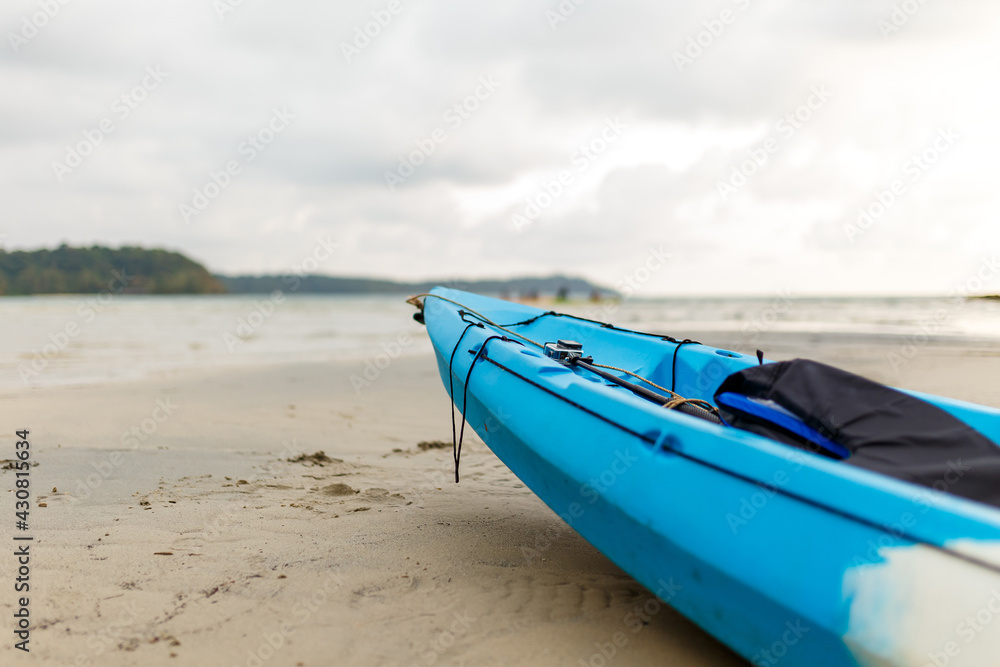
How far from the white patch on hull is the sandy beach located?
2.43 feet

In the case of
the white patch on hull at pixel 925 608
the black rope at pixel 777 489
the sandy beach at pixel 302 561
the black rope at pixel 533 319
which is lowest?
the sandy beach at pixel 302 561

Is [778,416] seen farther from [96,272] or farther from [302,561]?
[96,272]

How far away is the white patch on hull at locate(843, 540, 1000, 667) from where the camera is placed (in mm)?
1229

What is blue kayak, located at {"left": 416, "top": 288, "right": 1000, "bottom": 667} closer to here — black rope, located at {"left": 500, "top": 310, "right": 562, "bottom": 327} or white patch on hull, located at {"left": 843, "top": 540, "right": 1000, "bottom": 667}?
white patch on hull, located at {"left": 843, "top": 540, "right": 1000, "bottom": 667}

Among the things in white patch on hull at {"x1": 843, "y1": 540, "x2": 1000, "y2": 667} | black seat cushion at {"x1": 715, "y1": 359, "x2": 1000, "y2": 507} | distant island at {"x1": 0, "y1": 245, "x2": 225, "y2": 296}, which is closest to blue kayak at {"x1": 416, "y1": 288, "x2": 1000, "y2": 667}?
white patch on hull at {"x1": 843, "y1": 540, "x2": 1000, "y2": 667}

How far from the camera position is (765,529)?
1.54 m

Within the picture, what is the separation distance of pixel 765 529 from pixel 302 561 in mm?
1896

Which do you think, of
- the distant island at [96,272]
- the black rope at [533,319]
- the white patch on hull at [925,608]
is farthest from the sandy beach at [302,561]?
the distant island at [96,272]

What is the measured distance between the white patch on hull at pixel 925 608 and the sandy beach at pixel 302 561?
74 cm

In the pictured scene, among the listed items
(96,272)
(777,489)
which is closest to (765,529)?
(777,489)

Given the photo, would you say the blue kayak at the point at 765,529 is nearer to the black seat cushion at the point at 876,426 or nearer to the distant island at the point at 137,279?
the black seat cushion at the point at 876,426

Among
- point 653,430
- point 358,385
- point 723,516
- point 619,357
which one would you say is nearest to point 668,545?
point 723,516

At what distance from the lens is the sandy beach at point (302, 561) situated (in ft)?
6.48

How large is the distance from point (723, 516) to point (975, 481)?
2.64ft
